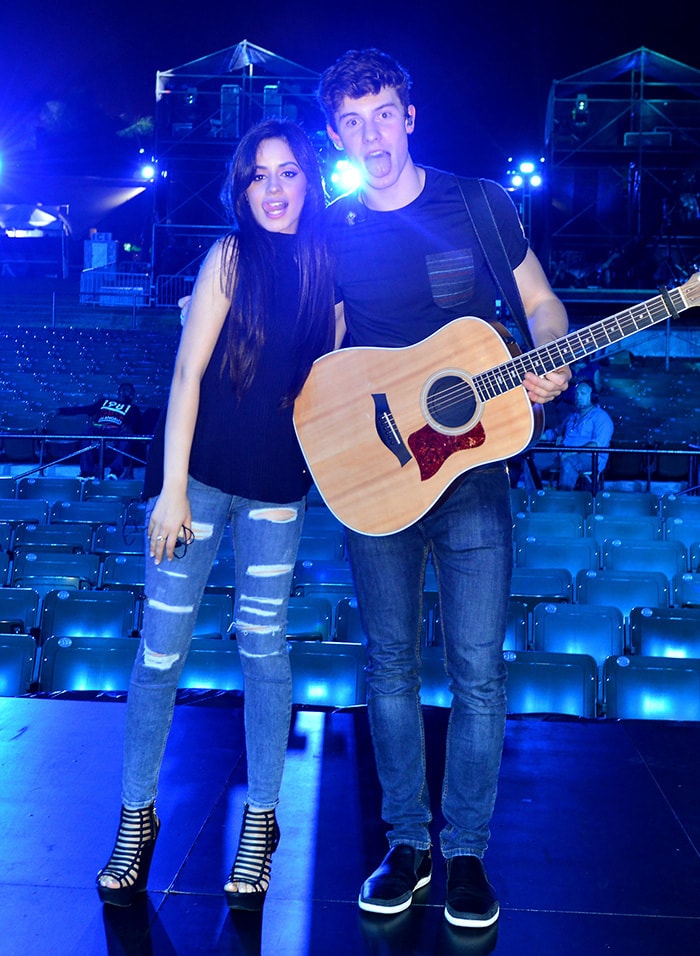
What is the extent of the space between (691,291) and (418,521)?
0.82 meters

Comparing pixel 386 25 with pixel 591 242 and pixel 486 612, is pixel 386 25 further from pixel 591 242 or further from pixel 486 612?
pixel 486 612

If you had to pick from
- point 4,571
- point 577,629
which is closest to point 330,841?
point 577,629

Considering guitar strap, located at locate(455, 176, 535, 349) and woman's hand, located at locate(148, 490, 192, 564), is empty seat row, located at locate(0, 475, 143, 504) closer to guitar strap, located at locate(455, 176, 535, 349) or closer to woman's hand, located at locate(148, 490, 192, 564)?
woman's hand, located at locate(148, 490, 192, 564)

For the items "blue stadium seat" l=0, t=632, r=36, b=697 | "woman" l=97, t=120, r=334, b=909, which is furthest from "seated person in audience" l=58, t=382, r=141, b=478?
"woman" l=97, t=120, r=334, b=909

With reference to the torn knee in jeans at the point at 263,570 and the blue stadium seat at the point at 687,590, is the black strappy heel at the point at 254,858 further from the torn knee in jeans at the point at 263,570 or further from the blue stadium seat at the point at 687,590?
the blue stadium seat at the point at 687,590

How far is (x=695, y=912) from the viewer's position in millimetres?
2195

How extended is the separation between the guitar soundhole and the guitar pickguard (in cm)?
2

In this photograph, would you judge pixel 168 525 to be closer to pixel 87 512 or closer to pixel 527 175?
pixel 87 512

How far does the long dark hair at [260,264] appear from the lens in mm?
2281

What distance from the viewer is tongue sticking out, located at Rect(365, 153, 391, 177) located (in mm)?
2363

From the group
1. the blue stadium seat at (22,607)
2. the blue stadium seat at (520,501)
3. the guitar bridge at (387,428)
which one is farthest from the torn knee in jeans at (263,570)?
the blue stadium seat at (520,501)

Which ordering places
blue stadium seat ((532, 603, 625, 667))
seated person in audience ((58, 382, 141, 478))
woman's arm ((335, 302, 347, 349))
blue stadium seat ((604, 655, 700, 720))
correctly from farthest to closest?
seated person in audience ((58, 382, 141, 478)) < blue stadium seat ((532, 603, 625, 667)) < blue stadium seat ((604, 655, 700, 720)) < woman's arm ((335, 302, 347, 349))

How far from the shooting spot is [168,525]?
224 cm

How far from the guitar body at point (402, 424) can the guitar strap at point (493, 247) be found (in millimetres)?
115
